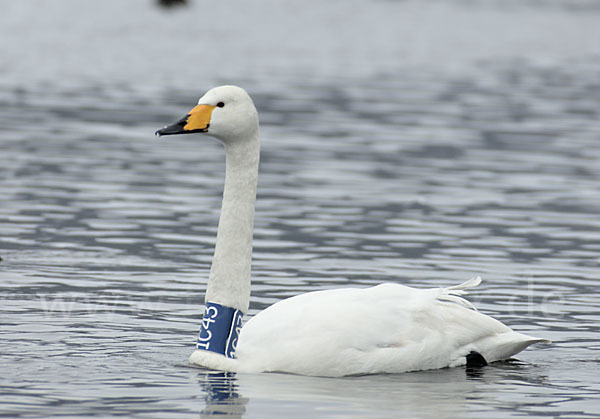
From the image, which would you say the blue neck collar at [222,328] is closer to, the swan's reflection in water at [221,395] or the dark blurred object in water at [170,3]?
the swan's reflection in water at [221,395]

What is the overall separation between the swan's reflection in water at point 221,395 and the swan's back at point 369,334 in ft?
0.76

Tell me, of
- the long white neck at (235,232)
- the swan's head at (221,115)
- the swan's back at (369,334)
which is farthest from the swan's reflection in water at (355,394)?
the swan's head at (221,115)

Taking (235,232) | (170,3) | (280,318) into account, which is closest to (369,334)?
(280,318)

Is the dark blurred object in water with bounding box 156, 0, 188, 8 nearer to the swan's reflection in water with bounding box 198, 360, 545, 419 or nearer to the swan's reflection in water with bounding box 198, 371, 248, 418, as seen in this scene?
the swan's reflection in water with bounding box 198, 360, 545, 419

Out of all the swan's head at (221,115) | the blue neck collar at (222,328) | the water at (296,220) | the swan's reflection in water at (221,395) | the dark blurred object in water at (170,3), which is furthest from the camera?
the dark blurred object in water at (170,3)

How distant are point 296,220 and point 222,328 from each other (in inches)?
325

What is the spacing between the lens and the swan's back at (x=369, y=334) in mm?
10625

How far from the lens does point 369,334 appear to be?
1077 cm

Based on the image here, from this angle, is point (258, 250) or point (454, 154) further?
point (454, 154)

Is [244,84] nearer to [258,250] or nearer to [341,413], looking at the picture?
[258,250]

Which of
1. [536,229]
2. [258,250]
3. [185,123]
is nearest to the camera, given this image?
[185,123]

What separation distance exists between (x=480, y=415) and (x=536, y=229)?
9.18m

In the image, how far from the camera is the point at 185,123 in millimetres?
10547

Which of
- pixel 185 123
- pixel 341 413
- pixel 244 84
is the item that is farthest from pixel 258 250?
pixel 244 84
